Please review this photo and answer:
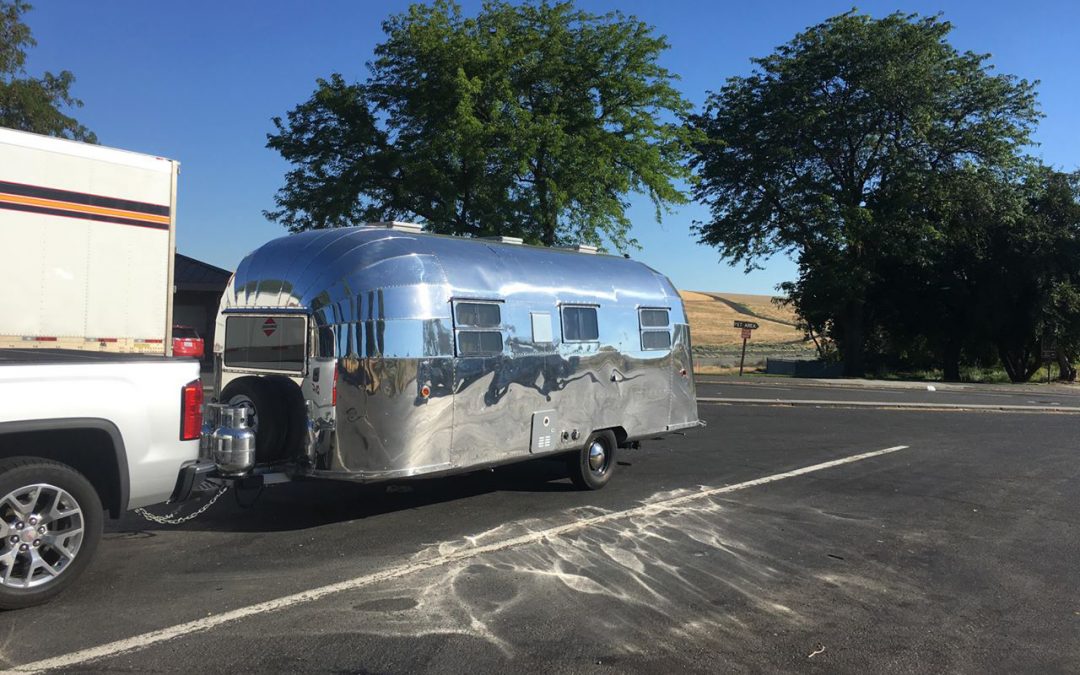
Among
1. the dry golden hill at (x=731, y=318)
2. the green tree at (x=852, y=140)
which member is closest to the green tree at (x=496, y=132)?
the green tree at (x=852, y=140)

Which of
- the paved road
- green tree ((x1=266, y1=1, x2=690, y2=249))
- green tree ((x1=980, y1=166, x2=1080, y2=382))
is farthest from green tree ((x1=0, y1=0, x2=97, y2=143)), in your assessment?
green tree ((x1=980, y1=166, x2=1080, y2=382))

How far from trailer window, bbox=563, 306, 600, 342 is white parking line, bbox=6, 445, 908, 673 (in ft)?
5.94

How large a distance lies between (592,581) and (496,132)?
16995 mm

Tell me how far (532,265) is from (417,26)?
1679 cm

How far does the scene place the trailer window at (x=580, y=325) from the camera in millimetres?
8245

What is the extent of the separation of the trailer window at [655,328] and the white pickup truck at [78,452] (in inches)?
208

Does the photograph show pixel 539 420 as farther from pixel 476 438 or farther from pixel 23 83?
pixel 23 83

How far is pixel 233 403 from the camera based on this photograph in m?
6.57

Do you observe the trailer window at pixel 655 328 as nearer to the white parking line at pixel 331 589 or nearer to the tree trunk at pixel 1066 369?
the white parking line at pixel 331 589

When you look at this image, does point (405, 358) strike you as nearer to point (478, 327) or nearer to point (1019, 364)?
point (478, 327)

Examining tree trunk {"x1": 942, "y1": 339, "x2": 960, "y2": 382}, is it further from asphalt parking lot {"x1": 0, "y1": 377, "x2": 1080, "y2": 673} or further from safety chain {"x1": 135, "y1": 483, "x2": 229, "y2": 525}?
safety chain {"x1": 135, "y1": 483, "x2": 229, "y2": 525}

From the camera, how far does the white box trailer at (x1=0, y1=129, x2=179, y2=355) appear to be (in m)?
8.70

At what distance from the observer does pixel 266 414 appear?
660 centimetres

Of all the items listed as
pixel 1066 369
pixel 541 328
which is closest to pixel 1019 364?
pixel 1066 369
